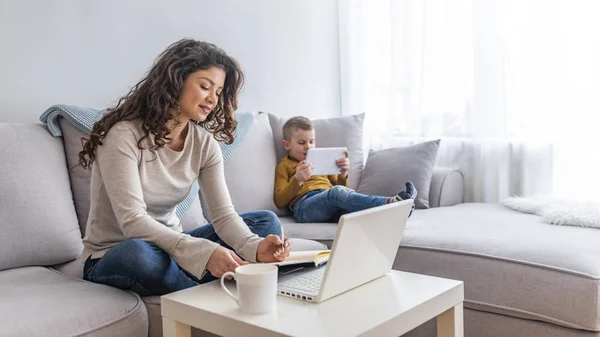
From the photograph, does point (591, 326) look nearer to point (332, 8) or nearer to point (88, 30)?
point (88, 30)

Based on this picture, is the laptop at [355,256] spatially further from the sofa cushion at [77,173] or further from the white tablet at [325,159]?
the white tablet at [325,159]

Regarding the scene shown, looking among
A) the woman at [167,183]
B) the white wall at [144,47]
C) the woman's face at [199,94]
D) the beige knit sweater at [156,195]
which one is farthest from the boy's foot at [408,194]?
the white wall at [144,47]

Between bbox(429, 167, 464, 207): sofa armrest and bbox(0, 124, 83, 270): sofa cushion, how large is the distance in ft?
5.02

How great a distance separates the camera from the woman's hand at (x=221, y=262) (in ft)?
4.66

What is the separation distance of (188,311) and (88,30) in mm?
1555

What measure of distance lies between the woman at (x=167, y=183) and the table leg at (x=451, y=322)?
1.30 ft

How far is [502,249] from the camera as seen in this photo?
183cm

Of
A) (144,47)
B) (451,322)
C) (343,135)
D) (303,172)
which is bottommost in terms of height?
(451,322)

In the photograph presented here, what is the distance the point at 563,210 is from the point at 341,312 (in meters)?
1.34

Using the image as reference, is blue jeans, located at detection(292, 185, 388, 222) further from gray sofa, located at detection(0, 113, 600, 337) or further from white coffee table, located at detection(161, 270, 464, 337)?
white coffee table, located at detection(161, 270, 464, 337)

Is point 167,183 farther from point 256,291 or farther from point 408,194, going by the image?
point 408,194

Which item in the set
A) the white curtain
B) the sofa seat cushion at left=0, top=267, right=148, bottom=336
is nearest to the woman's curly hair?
the sofa seat cushion at left=0, top=267, right=148, bottom=336

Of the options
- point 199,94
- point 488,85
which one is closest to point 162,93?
point 199,94

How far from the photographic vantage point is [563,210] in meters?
2.22
